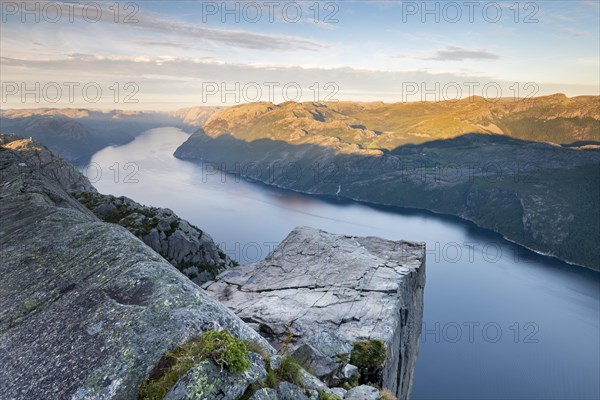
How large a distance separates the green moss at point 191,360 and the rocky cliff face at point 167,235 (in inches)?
2312

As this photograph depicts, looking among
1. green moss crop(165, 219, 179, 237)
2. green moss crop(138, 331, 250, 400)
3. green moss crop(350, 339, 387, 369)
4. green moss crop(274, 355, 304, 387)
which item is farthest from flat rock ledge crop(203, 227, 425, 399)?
green moss crop(165, 219, 179, 237)

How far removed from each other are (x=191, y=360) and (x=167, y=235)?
213 ft

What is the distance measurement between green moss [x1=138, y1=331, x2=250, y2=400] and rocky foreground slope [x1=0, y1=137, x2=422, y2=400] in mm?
36

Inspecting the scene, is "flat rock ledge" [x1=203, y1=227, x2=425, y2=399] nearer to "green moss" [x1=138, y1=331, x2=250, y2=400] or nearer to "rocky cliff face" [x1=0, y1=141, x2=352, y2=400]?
"rocky cliff face" [x1=0, y1=141, x2=352, y2=400]

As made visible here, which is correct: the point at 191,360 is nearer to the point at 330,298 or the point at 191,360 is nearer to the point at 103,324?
the point at 103,324

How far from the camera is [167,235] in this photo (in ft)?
243

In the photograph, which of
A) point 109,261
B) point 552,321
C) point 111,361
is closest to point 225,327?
point 111,361

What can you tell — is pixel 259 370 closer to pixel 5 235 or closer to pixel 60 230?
pixel 60 230

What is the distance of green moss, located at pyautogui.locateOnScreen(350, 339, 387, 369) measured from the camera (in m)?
24.8

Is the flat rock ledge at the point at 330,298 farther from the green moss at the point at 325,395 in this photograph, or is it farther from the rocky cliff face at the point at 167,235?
the rocky cliff face at the point at 167,235

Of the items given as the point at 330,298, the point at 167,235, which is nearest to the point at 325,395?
the point at 330,298

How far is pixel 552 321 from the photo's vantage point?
161750 mm

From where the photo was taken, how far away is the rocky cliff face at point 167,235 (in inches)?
2813

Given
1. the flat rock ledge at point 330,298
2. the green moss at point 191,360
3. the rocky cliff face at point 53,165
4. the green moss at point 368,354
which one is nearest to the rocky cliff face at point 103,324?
the green moss at point 191,360
